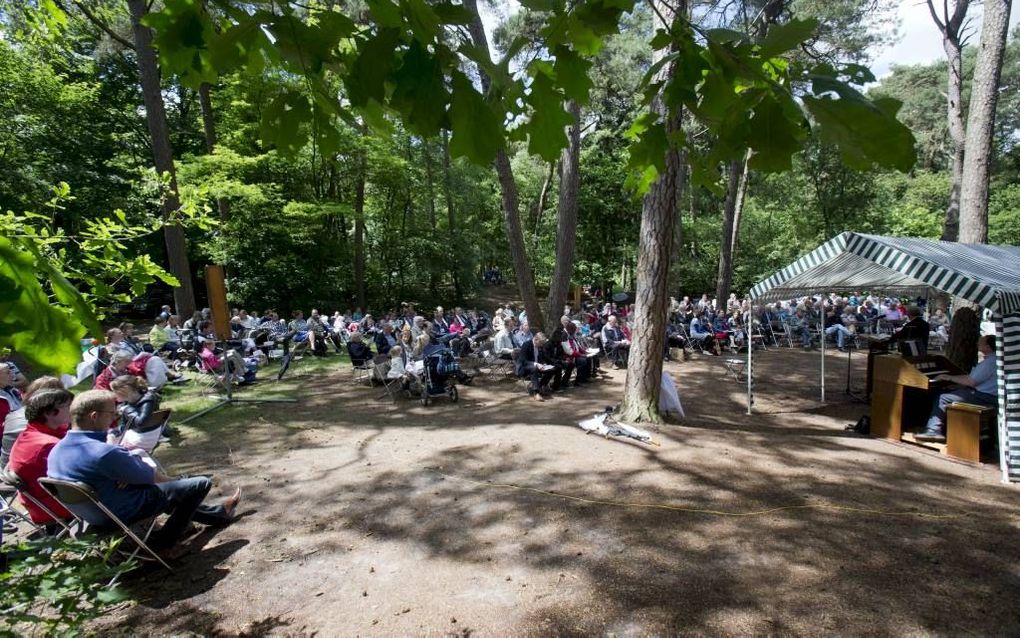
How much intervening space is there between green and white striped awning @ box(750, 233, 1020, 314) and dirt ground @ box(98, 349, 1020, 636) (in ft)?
6.37

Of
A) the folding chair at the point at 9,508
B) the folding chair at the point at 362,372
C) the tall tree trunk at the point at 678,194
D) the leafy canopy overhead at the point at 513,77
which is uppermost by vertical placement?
the tall tree trunk at the point at 678,194

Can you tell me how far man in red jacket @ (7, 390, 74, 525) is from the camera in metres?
3.46

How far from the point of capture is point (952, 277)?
18.5ft

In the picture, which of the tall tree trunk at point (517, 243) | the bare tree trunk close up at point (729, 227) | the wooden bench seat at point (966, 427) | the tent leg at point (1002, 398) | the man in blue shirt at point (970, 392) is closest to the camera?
the tent leg at point (1002, 398)

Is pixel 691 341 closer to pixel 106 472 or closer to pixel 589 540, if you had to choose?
pixel 589 540

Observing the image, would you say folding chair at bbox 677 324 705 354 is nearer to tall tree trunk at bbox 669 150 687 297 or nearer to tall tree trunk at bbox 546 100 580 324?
tall tree trunk at bbox 669 150 687 297

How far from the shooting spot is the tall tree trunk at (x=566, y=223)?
11094mm

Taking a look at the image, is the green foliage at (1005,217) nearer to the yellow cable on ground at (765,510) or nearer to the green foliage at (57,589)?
the yellow cable on ground at (765,510)

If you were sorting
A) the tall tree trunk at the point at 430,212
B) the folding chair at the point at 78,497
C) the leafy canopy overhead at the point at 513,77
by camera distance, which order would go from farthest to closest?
1. the tall tree trunk at the point at 430,212
2. the folding chair at the point at 78,497
3. the leafy canopy overhead at the point at 513,77

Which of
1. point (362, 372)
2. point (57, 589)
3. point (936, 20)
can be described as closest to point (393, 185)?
point (362, 372)

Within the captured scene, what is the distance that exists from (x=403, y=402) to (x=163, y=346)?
21.1 feet

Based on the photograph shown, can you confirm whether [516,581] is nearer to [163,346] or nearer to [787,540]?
[787,540]

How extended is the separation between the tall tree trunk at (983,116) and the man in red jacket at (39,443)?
39.8ft

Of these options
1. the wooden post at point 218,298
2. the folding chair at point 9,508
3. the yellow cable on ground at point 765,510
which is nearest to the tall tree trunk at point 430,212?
the wooden post at point 218,298
